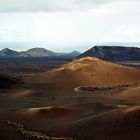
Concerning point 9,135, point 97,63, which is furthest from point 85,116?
point 97,63

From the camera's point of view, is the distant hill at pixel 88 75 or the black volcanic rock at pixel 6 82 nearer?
the black volcanic rock at pixel 6 82

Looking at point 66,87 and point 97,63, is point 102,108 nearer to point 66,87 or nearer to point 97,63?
point 66,87

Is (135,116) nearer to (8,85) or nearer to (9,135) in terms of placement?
(9,135)

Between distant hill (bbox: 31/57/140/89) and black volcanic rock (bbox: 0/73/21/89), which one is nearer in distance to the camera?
black volcanic rock (bbox: 0/73/21/89)

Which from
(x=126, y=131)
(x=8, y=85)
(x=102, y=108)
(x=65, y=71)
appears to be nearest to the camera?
(x=126, y=131)

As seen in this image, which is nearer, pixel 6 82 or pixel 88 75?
pixel 6 82

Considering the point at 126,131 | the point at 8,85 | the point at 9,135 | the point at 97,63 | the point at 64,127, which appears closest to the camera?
the point at 9,135

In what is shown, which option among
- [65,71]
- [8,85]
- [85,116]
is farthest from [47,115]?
[65,71]

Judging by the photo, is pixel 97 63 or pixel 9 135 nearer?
pixel 9 135

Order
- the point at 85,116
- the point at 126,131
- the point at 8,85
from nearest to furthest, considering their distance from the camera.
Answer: the point at 126,131 < the point at 85,116 < the point at 8,85
